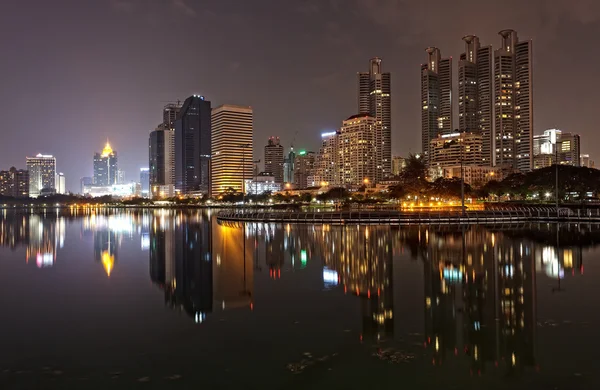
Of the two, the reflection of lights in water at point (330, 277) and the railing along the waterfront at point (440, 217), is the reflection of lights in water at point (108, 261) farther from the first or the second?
the railing along the waterfront at point (440, 217)

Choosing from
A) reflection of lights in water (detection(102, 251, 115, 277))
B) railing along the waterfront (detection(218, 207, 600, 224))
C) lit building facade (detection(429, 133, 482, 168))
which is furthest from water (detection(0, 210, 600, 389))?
lit building facade (detection(429, 133, 482, 168))

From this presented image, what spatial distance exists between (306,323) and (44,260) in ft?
61.1

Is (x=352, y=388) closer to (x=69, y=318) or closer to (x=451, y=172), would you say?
(x=69, y=318)

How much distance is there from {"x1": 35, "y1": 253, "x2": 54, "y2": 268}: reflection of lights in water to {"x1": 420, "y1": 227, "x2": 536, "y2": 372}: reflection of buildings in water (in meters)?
18.3

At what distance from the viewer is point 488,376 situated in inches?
309

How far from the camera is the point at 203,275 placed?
18031 mm

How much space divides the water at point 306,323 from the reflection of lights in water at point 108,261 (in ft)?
0.54

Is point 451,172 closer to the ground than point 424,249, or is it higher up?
higher up

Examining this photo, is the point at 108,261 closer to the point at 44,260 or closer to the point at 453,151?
the point at 44,260

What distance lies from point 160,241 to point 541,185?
2818 inches

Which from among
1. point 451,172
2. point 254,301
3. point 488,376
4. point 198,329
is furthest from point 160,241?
point 451,172

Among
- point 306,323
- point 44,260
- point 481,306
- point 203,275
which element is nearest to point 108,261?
point 44,260

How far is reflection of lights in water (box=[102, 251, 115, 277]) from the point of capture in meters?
20.3

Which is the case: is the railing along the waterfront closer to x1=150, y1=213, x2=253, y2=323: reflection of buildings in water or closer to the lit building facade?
x1=150, y1=213, x2=253, y2=323: reflection of buildings in water
